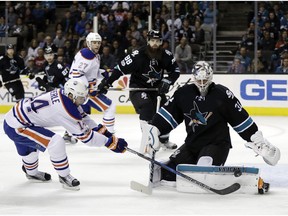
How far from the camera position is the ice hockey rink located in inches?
186

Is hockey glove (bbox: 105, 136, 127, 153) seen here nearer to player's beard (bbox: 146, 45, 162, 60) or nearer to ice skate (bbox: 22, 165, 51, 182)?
ice skate (bbox: 22, 165, 51, 182)

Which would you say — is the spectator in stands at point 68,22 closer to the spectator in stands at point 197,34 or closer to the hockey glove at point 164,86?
the spectator in stands at point 197,34

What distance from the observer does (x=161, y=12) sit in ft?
39.5

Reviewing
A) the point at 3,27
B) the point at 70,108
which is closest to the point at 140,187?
the point at 70,108

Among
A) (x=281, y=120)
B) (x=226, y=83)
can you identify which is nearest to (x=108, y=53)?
(x=226, y=83)

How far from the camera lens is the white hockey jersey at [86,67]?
25.6 feet

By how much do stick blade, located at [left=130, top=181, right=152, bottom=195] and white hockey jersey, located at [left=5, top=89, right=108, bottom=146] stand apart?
0.37m

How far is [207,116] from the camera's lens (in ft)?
17.4

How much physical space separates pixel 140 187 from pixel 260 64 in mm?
6120

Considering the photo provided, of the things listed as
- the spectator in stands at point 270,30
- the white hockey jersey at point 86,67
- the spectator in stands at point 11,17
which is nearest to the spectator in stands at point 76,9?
the spectator in stands at point 11,17

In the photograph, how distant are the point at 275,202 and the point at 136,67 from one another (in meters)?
2.74

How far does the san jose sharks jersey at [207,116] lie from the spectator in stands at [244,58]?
581 cm

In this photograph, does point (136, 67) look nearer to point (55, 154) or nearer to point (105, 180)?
point (105, 180)

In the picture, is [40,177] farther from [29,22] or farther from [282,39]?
[29,22]
